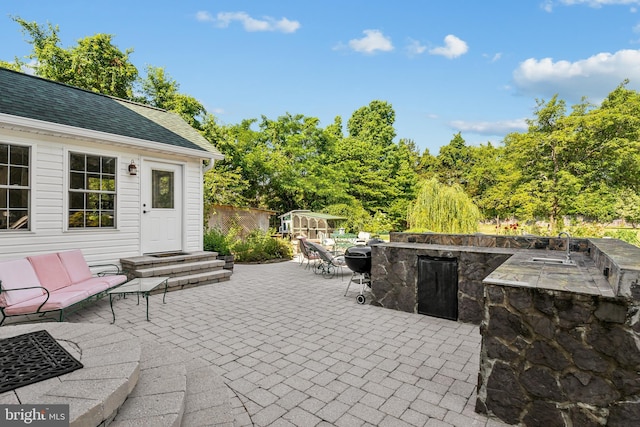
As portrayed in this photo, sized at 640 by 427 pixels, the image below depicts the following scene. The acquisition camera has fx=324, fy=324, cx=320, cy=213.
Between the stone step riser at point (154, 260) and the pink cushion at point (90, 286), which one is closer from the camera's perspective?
the pink cushion at point (90, 286)

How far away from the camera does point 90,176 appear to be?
6438 millimetres

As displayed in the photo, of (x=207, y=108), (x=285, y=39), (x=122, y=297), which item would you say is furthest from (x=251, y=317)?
(x=207, y=108)

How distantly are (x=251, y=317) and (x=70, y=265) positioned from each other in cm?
308

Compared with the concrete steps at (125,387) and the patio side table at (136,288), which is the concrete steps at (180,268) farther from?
the concrete steps at (125,387)

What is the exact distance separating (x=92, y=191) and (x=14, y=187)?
1.13 meters

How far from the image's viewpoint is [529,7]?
11.1 metres

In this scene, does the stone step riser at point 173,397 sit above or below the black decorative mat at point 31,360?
below

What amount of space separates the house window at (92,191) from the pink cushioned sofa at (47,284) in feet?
4.18

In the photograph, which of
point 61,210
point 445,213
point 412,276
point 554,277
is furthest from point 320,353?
point 445,213

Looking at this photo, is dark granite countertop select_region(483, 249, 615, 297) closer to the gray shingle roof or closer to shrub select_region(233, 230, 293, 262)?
the gray shingle roof

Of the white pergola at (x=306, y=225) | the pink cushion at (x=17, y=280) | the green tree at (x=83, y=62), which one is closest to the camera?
the pink cushion at (x=17, y=280)

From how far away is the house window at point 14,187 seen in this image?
18.0 feet

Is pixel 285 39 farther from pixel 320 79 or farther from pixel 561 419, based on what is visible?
pixel 561 419

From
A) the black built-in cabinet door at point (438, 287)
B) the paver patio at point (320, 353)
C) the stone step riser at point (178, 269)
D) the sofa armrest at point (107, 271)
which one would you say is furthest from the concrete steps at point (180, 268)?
the black built-in cabinet door at point (438, 287)
